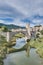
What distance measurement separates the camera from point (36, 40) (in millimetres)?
3311

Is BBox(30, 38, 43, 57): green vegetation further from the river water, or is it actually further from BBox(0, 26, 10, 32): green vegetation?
BBox(0, 26, 10, 32): green vegetation

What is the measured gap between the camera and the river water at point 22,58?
9.56 ft

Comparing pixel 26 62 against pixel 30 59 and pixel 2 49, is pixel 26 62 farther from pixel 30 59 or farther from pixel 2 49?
pixel 2 49

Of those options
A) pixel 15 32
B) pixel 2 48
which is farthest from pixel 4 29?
pixel 2 48

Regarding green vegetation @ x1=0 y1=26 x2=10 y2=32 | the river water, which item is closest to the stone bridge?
green vegetation @ x1=0 y1=26 x2=10 y2=32

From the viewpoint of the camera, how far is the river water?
2913 millimetres

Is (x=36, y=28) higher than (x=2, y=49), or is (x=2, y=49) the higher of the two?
(x=36, y=28)

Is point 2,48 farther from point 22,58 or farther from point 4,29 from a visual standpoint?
point 22,58

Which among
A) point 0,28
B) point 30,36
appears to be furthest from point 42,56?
point 0,28

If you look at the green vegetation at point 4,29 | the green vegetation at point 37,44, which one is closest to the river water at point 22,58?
the green vegetation at point 37,44

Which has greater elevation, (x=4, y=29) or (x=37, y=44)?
(x=4, y=29)

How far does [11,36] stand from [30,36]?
392mm

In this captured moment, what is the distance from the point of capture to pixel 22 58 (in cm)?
309

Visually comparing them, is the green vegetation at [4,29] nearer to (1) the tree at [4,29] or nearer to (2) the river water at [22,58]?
(1) the tree at [4,29]
